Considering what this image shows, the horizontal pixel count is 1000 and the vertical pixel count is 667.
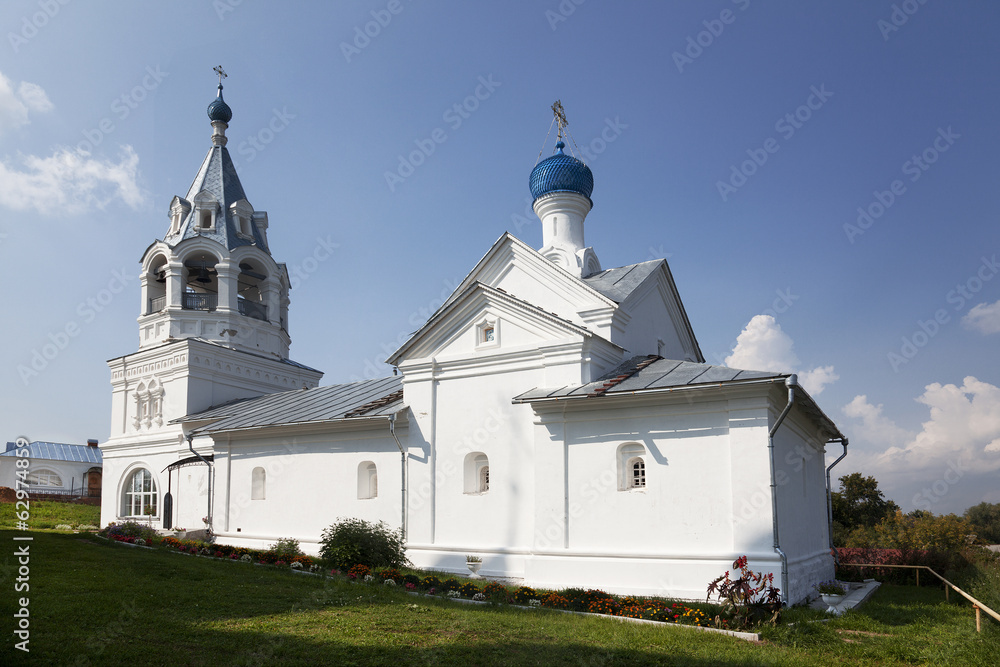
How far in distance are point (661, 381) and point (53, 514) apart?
22713mm

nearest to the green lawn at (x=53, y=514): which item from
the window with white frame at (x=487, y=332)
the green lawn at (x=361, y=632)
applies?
the green lawn at (x=361, y=632)

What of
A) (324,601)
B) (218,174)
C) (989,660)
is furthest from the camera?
(218,174)

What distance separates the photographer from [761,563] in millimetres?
10562

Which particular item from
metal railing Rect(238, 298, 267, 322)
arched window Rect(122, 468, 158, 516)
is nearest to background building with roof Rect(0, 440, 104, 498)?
arched window Rect(122, 468, 158, 516)

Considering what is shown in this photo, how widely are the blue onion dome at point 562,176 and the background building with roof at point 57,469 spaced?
92.0ft

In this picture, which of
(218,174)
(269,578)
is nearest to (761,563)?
(269,578)

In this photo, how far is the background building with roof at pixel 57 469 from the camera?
3375 centimetres

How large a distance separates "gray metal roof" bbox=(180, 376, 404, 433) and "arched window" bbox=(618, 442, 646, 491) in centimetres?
506

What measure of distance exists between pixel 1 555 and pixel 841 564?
1651 cm

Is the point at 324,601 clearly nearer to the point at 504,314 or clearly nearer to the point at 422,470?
the point at 422,470

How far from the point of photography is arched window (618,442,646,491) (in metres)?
11.9

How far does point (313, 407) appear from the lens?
17781mm

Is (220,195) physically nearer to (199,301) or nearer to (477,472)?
(199,301)

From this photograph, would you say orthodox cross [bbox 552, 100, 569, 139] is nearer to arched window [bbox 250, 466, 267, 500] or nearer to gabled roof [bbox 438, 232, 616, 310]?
gabled roof [bbox 438, 232, 616, 310]
